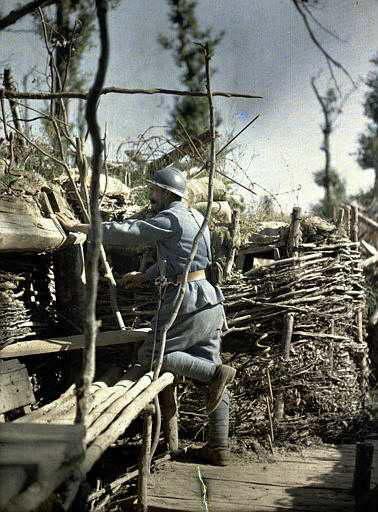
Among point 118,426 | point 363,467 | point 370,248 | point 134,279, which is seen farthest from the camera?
point 370,248

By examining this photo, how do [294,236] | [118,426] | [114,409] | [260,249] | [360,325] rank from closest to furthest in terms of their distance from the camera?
[118,426] → [114,409] → [294,236] → [260,249] → [360,325]

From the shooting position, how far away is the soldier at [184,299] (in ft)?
15.0

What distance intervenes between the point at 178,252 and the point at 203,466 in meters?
1.61

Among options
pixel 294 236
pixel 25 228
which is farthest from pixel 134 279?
pixel 294 236

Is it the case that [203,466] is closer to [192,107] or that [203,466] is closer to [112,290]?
[112,290]

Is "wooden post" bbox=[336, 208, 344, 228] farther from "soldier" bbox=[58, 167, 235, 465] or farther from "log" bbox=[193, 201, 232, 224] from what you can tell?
"soldier" bbox=[58, 167, 235, 465]

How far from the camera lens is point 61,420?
348 cm

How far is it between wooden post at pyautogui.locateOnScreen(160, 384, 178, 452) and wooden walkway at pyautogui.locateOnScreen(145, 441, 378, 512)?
0.81ft

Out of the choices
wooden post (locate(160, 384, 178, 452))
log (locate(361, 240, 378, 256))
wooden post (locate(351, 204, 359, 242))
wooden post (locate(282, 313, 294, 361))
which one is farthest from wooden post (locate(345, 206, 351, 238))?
wooden post (locate(160, 384, 178, 452))

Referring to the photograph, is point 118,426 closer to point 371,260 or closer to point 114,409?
point 114,409

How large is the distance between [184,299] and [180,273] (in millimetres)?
191

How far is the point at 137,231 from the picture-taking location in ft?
14.8

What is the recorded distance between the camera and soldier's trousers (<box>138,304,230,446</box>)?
4.60m

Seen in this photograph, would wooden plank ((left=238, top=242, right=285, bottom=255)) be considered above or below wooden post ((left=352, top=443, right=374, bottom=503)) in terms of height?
above
